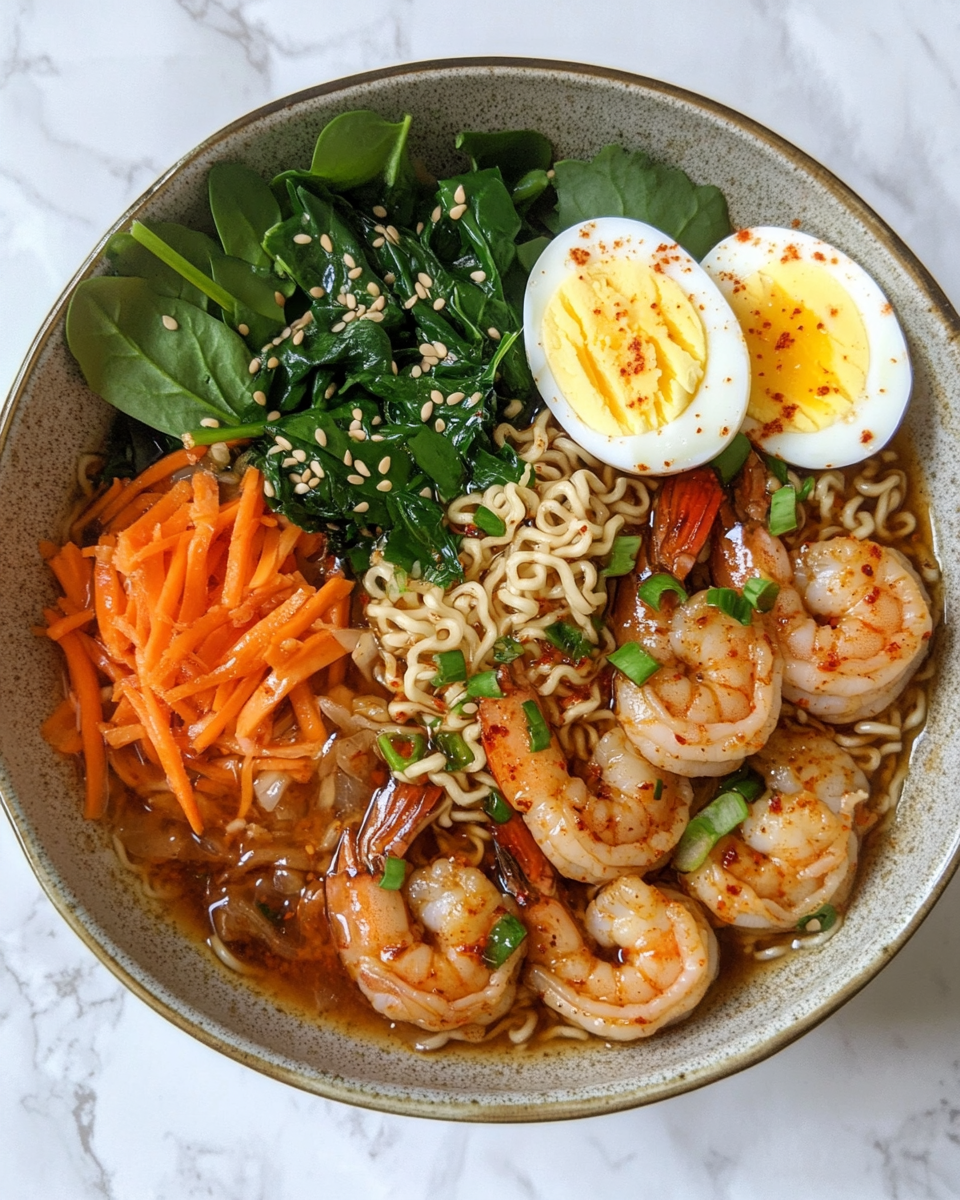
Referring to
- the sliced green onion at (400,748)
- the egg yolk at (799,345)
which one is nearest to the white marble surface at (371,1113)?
the egg yolk at (799,345)

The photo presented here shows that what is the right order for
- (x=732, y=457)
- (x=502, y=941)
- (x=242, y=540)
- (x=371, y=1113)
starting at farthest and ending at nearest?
(x=371, y=1113) → (x=732, y=457) → (x=242, y=540) → (x=502, y=941)

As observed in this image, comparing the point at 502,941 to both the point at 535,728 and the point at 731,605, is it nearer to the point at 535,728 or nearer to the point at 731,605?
the point at 535,728

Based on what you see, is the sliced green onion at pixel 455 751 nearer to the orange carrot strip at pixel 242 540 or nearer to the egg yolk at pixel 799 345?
the orange carrot strip at pixel 242 540

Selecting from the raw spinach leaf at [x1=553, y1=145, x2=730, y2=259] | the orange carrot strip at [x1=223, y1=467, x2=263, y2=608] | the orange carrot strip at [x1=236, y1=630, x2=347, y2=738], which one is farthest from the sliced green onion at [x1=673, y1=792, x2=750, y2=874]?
the raw spinach leaf at [x1=553, y1=145, x2=730, y2=259]

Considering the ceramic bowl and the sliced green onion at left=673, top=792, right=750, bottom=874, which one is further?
the sliced green onion at left=673, top=792, right=750, bottom=874

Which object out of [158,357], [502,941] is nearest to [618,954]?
[502,941]

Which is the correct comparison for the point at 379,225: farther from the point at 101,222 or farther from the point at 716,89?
the point at 716,89

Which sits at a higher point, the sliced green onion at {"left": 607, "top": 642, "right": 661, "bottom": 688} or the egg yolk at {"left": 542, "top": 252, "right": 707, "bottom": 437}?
the egg yolk at {"left": 542, "top": 252, "right": 707, "bottom": 437}

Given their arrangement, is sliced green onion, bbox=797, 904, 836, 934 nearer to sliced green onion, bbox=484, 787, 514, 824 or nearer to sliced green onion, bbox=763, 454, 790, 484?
sliced green onion, bbox=484, 787, 514, 824
